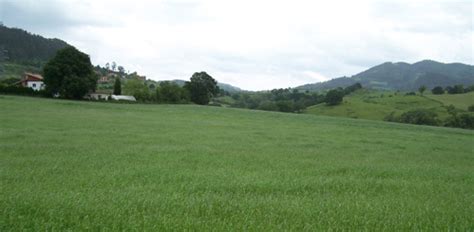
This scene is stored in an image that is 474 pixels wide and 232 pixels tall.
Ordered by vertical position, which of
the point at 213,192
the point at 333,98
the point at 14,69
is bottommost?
the point at 213,192

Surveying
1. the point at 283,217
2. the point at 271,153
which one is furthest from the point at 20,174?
the point at 271,153

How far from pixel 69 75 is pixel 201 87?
43132mm

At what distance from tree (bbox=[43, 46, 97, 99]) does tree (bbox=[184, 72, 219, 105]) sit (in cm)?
3650

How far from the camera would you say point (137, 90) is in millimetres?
124125

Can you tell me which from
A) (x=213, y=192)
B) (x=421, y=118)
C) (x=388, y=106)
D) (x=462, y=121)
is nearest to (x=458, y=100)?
(x=388, y=106)

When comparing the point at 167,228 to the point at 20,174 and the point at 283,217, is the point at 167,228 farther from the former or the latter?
the point at 20,174

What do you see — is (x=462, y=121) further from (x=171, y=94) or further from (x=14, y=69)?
(x=14, y=69)

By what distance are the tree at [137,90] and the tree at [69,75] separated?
36659mm

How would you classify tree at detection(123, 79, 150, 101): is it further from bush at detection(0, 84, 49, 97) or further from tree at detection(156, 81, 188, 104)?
bush at detection(0, 84, 49, 97)

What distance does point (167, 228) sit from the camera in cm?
586

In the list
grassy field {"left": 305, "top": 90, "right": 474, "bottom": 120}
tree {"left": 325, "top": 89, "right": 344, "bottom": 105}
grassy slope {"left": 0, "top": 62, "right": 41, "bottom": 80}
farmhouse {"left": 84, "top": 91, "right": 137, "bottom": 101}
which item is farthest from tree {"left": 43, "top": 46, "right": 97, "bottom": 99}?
grassy slope {"left": 0, "top": 62, "right": 41, "bottom": 80}

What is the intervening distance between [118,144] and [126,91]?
397ft

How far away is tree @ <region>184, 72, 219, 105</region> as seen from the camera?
108875 mm

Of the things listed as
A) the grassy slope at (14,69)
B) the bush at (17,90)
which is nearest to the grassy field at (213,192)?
the bush at (17,90)
